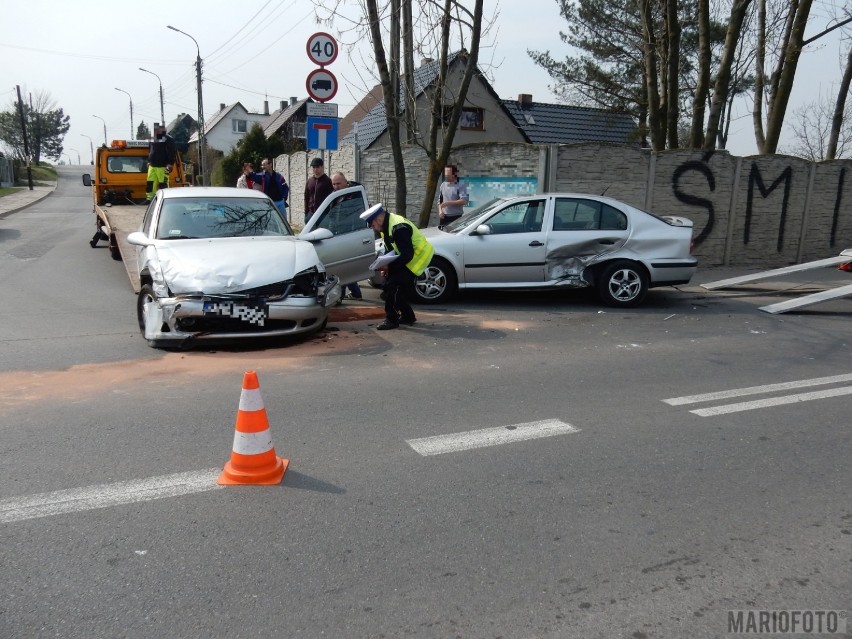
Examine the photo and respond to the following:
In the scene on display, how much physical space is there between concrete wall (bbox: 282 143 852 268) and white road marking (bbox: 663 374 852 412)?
7528mm

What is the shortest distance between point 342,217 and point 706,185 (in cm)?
833

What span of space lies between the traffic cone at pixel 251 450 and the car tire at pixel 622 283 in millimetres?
6931

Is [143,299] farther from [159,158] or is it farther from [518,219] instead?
[159,158]

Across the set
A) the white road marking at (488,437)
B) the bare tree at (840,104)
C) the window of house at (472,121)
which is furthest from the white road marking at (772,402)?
the window of house at (472,121)

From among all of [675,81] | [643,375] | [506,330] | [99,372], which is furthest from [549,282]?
[675,81]

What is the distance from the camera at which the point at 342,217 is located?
938cm

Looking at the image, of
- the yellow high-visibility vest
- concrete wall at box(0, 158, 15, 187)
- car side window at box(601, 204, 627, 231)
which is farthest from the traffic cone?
concrete wall at box(0, 158, 15, 187)

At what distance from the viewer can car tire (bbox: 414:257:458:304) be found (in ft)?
32.4

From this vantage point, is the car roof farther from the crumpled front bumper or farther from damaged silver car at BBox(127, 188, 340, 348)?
the crumpled front bumper

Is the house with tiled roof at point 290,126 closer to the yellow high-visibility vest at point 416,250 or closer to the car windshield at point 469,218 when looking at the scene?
the car windshield at point 469,218

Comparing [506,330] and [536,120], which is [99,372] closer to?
[506,330]

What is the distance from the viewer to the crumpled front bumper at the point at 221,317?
6.82 m

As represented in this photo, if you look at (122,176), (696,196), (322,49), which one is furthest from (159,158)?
(696,196)

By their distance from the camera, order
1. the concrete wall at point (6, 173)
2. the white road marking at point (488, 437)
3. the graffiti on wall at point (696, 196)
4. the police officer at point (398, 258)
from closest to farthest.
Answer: the white road marking at point (488, 437) → the police officer at point (398, 258) → the graffiti on wall at point (696, 196) → the concrete wall at point (6, 173)
